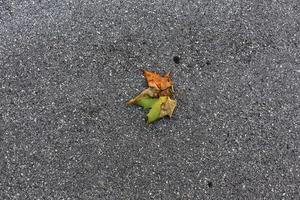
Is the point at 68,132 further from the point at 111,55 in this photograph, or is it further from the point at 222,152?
the point at 222,152

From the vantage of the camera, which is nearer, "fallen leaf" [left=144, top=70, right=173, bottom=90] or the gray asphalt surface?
the gray asphalt surface

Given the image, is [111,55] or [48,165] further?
[111,55]

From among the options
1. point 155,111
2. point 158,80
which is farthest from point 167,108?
point 158,80

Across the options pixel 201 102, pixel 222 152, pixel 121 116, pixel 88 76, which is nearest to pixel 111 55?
pixel 88 76

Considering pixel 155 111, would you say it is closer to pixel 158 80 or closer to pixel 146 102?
pixel 146 102

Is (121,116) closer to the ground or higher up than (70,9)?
closer to the ground
